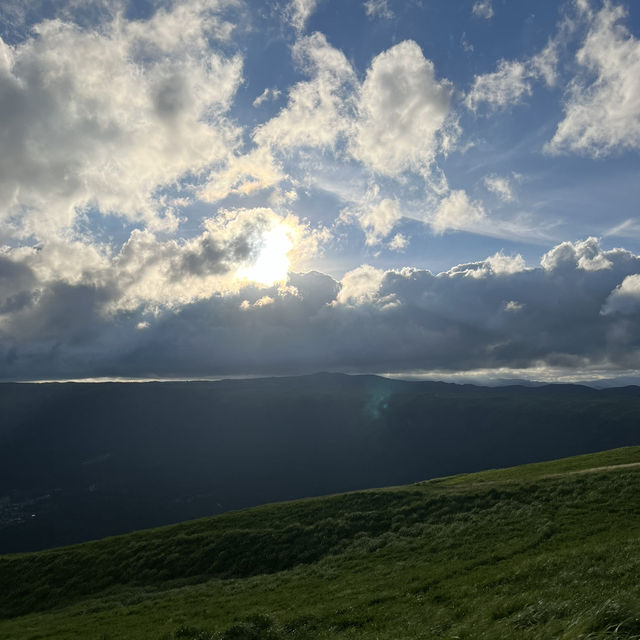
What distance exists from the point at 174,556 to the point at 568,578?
41.7 metres

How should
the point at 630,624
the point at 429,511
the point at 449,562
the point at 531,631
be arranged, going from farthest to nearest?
the point at 429,511 → the point at 449,562 → the point at 531,631 → the point at 630,624

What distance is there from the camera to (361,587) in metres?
31.3

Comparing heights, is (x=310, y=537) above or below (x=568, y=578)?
below

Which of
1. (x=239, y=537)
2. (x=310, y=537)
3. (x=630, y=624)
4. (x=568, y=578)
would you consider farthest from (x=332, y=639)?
(x=239, y=537)

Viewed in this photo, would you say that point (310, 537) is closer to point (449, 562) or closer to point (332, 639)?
point (449, 562)

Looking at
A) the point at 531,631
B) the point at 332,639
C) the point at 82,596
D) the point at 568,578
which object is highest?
the point at 531,631

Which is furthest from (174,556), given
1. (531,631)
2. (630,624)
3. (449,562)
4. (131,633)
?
(630,624)

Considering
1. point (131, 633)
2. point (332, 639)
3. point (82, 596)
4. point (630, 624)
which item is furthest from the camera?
point (82, 596)

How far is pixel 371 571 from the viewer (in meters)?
35.7

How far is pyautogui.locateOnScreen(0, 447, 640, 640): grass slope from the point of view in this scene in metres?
20.9

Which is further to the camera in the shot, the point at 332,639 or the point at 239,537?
the point at 239,537

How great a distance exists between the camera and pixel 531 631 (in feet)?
49.4

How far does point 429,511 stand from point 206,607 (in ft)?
84.7

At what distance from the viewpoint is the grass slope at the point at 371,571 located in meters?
20.9
